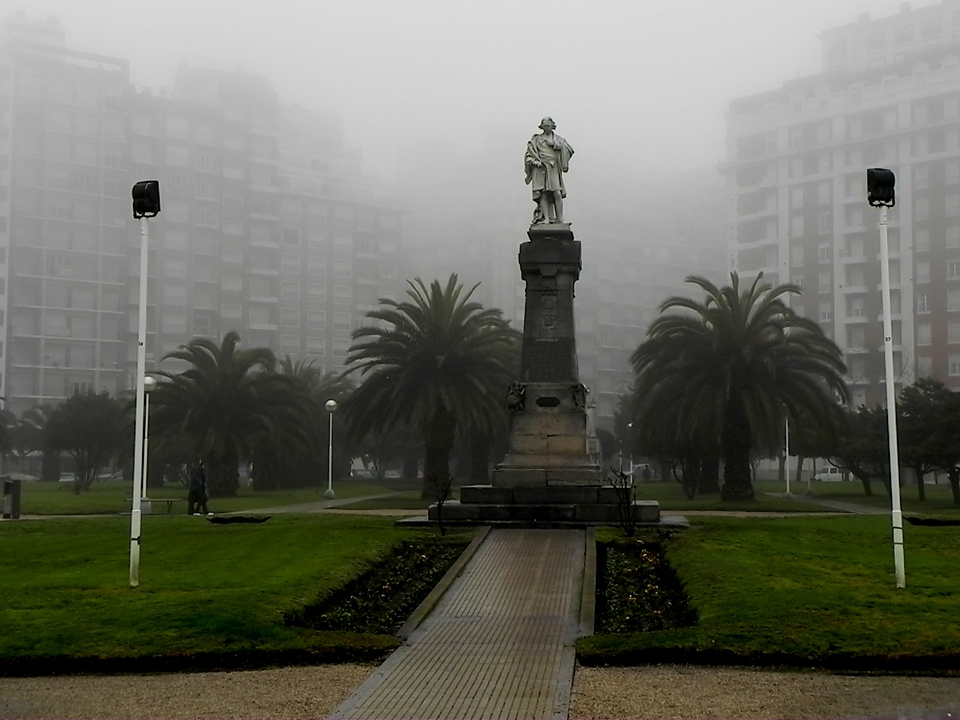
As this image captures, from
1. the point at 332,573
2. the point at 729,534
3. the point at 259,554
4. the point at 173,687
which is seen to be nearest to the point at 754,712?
the point at 173,687

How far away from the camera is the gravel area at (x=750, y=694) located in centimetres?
759

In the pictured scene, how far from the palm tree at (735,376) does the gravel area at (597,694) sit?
29527 mm

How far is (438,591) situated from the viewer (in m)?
13.2

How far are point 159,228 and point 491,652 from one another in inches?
3783

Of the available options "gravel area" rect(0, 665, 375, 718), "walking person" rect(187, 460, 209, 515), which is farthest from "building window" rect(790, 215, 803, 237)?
"gravel area" rect(0, 665, 375, 718)

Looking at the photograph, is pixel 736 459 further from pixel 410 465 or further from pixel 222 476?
pixel 410 465

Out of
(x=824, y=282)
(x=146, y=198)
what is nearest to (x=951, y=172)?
(x=824, y=282)

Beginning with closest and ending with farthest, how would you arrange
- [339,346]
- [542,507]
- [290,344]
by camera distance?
[542,507]
[290,344]
[339,346]

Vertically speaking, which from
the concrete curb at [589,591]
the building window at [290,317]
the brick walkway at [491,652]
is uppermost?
the building window at [290,317]

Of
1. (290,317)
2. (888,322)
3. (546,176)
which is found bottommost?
(888,322)

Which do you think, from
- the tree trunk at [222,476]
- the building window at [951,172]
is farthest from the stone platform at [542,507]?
the building window at [951,172]

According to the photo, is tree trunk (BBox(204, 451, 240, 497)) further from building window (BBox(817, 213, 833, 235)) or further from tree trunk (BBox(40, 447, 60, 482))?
building window (BBox(817, 213, 833, 235))

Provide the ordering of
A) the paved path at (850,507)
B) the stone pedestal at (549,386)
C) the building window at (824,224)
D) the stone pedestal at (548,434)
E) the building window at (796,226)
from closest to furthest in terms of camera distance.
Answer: the stone pedestal at (548,434) < the stone pedestal at (549,386) < the paved path at (850,507) < the building window at (824,224) < the building window at (796,226)

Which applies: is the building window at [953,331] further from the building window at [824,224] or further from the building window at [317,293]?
the building window at [317,293]
